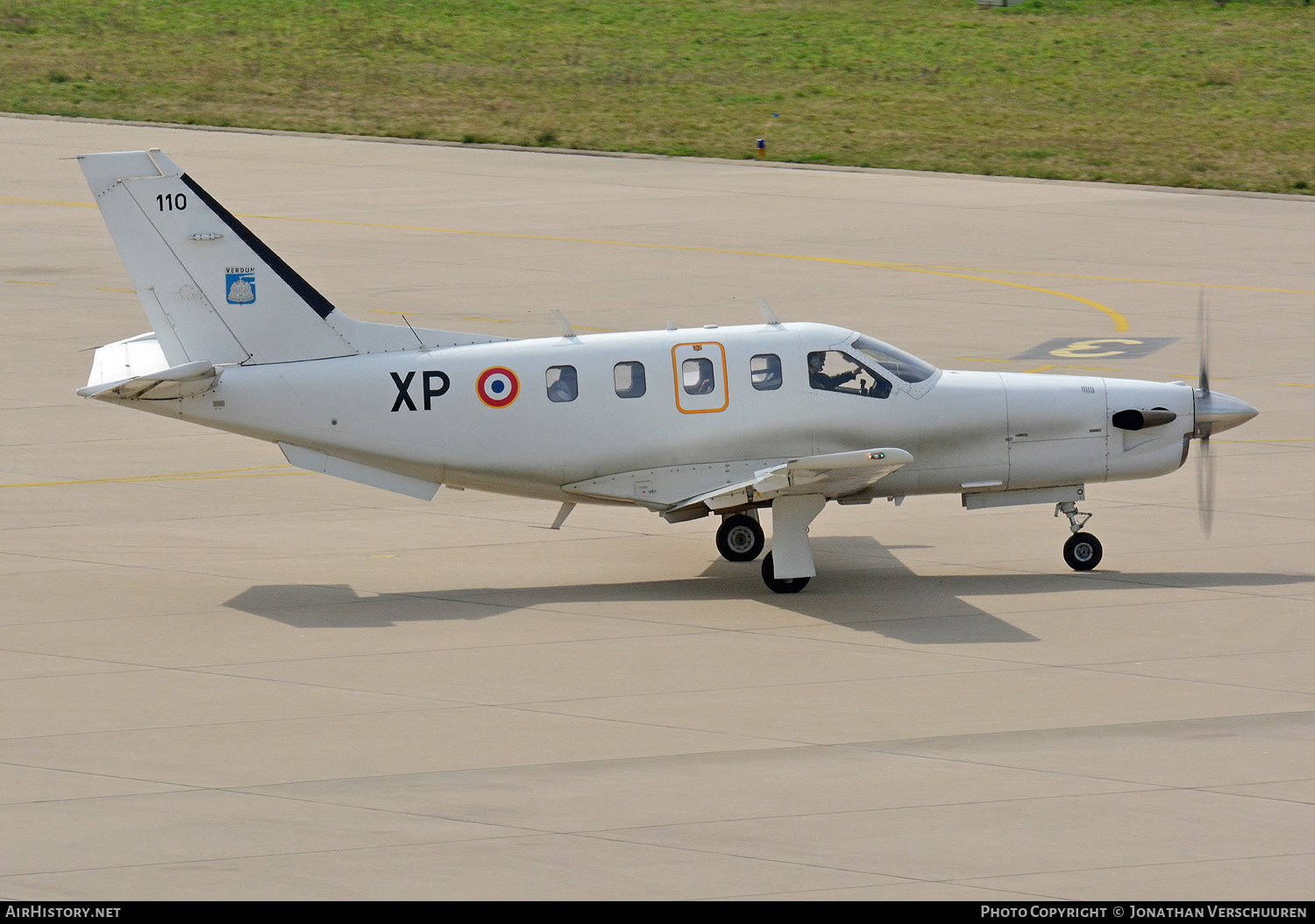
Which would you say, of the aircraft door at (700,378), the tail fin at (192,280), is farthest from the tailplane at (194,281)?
the aircraft door at (700,378)

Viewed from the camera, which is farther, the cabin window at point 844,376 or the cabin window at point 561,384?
the cabin window at point 844,376

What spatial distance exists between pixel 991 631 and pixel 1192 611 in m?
2.11

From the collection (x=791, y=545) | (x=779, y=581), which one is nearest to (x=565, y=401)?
(x=791, y=545)

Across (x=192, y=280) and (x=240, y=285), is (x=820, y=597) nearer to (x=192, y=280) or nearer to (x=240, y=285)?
(x=240, y=285)

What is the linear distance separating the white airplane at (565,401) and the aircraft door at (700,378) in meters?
0.02

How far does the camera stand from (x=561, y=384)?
60.3 feet

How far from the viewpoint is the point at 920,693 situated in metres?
15.2

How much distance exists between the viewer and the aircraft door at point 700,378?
18406 mm

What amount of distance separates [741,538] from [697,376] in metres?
2.02

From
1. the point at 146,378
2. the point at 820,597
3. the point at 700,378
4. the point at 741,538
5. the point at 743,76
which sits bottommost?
the point at 820,597

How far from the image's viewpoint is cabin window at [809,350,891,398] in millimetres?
18500

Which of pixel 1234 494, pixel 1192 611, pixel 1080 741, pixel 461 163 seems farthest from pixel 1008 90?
→ pixel 1080 741

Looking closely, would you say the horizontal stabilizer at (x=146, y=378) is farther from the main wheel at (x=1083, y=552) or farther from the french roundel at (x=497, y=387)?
the main wheel at (x=1083, y=552)

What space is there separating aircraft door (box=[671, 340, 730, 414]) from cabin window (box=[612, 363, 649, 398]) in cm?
34
